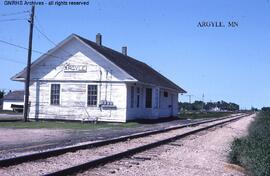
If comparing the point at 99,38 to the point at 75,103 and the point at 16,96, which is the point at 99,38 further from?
the point at 16,96

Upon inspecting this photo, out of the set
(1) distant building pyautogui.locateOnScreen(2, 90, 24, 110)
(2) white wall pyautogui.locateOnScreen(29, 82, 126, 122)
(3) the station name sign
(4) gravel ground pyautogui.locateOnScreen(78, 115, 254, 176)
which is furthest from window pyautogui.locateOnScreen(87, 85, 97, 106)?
(1) distant building pyautogui.locateOnScreen(2, 90, 24, 110)

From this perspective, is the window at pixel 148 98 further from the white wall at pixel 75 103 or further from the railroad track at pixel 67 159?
the railroad track at pixel 67 159

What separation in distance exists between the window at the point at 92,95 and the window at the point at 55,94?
2347mm

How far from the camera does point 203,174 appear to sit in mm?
10938

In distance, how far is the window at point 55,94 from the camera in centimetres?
3553

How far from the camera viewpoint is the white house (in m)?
34.1

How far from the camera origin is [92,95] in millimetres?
34719

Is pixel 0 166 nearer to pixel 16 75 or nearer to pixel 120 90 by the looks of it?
pixel 120 90

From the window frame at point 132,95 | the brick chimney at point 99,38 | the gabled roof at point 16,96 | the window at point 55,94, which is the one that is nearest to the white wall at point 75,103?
the window at point 55,94

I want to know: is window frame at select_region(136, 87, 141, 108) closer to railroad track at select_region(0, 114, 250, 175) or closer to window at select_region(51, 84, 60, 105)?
window at select_region(51, 84, 60, 105)

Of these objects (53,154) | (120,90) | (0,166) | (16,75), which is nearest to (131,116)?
(120,90)

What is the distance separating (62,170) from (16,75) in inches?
1107

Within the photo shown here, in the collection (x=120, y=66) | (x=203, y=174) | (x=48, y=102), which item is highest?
(x=120, y=66)

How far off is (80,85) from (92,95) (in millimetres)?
1123
